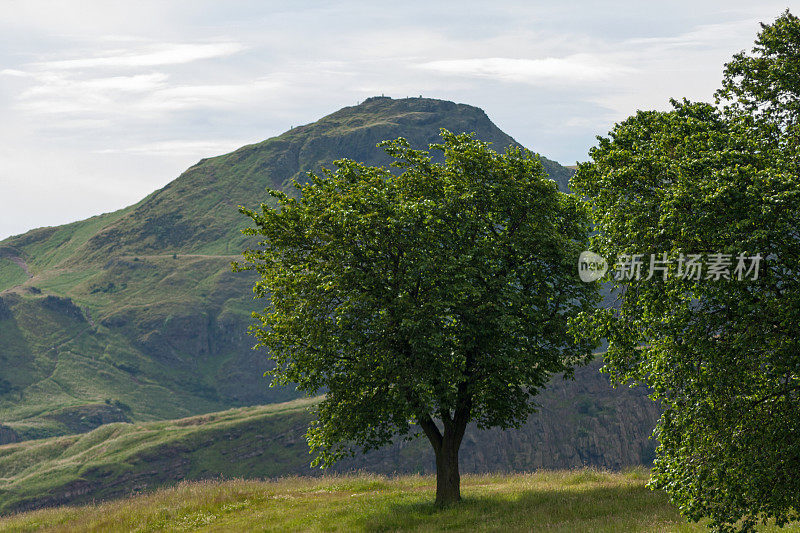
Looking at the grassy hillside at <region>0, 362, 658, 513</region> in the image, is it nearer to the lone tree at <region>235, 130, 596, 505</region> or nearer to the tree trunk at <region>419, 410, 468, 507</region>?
the tree trunk at <region>419, 410, 468, 507</region>

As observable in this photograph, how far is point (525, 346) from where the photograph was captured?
88.8 ft

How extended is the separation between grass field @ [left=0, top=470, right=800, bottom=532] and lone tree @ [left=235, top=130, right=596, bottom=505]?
105 inches

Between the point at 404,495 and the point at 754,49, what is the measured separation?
2437cm

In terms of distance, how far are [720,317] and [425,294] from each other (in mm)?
12543

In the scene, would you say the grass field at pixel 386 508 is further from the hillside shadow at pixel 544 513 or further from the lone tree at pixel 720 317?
the lone tree at pixel 720 317

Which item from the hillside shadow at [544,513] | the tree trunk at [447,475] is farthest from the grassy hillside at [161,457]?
the hillside shadow at [544,513]

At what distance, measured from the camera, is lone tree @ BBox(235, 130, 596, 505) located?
26.0 meters

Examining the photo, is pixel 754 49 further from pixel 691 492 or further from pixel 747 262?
pixel 691 492

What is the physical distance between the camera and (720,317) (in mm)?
16516

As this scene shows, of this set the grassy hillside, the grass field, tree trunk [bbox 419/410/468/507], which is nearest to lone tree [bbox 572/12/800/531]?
the grass field

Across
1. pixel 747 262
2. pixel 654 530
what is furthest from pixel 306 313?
pixel 747 262

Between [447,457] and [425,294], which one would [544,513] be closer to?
[447,457]

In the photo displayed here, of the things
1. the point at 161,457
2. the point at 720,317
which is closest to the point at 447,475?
the point at 720,317

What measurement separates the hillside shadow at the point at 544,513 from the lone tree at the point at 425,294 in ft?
6.65
